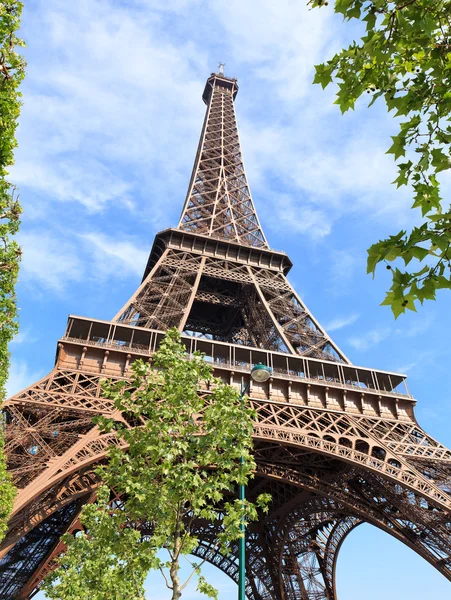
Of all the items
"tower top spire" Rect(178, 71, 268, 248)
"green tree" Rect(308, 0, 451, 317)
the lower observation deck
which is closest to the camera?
"green tree" Rect(308, 0, 451, 317)

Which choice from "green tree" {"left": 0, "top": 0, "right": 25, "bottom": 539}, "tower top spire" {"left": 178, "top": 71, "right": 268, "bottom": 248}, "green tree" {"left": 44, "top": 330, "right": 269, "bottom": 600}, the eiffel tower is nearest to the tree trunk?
"green tree" {"left": 44, "top": 330, "right": 269, "bottom": 600}

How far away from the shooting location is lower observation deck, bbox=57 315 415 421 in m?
23.5

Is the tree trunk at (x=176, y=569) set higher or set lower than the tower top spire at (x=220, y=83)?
lower

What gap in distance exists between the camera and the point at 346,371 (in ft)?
88.4

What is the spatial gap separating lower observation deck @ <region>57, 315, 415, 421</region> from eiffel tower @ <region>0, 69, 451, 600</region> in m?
0.06

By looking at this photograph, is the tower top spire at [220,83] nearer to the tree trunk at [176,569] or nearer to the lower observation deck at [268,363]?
the lower observation deck at [268,363]

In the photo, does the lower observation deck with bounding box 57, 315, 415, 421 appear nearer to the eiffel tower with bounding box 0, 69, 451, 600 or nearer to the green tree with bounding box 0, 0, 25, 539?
the eiffel tower with bounding box 0, 69, 451, 600

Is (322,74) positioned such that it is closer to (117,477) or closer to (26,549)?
(117,477)

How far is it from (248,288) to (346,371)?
1112 centimetres

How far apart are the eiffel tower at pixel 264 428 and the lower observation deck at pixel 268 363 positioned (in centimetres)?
6

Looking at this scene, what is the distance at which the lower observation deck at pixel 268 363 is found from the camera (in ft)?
77.2

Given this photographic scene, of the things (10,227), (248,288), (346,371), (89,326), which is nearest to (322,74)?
(10,227)

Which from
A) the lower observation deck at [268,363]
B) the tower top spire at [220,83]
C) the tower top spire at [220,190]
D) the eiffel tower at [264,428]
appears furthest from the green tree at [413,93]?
the tower top spire at [220,83]

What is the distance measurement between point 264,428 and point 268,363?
5147mm
